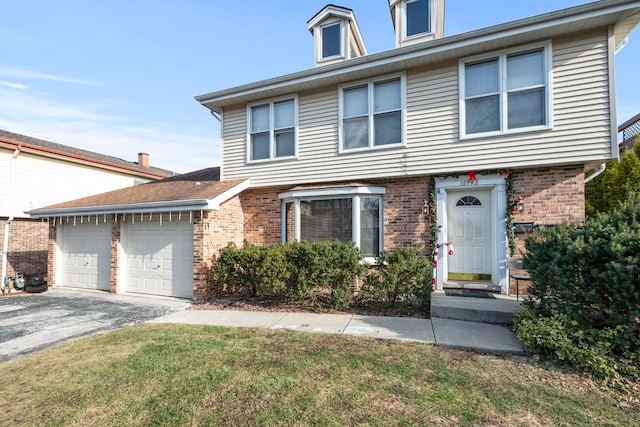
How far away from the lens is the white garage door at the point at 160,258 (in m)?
8.31

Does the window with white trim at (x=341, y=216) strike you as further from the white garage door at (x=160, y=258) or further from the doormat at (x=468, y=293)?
the white garage door at (x=160, y=258)

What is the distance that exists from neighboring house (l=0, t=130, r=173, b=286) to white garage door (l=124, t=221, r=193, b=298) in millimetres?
5429

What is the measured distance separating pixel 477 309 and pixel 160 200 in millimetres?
8280

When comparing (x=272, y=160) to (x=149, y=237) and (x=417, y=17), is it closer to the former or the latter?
(x=149, y=237)

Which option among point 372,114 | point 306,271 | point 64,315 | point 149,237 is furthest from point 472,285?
point 64,315

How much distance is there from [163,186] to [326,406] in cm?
1017

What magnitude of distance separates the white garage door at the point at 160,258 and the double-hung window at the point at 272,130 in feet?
9.99

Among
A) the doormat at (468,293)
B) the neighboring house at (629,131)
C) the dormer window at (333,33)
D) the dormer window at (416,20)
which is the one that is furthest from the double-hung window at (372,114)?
the neighboring house at (629,131)


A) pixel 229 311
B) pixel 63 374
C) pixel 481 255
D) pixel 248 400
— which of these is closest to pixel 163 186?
pixel 229 311

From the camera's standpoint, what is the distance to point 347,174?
26.7 feet

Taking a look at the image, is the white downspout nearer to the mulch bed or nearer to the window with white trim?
the mulch bed

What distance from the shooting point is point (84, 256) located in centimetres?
989

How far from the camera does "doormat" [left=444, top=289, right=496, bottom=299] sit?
6.59 metres

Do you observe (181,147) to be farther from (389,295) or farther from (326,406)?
(326,406)
